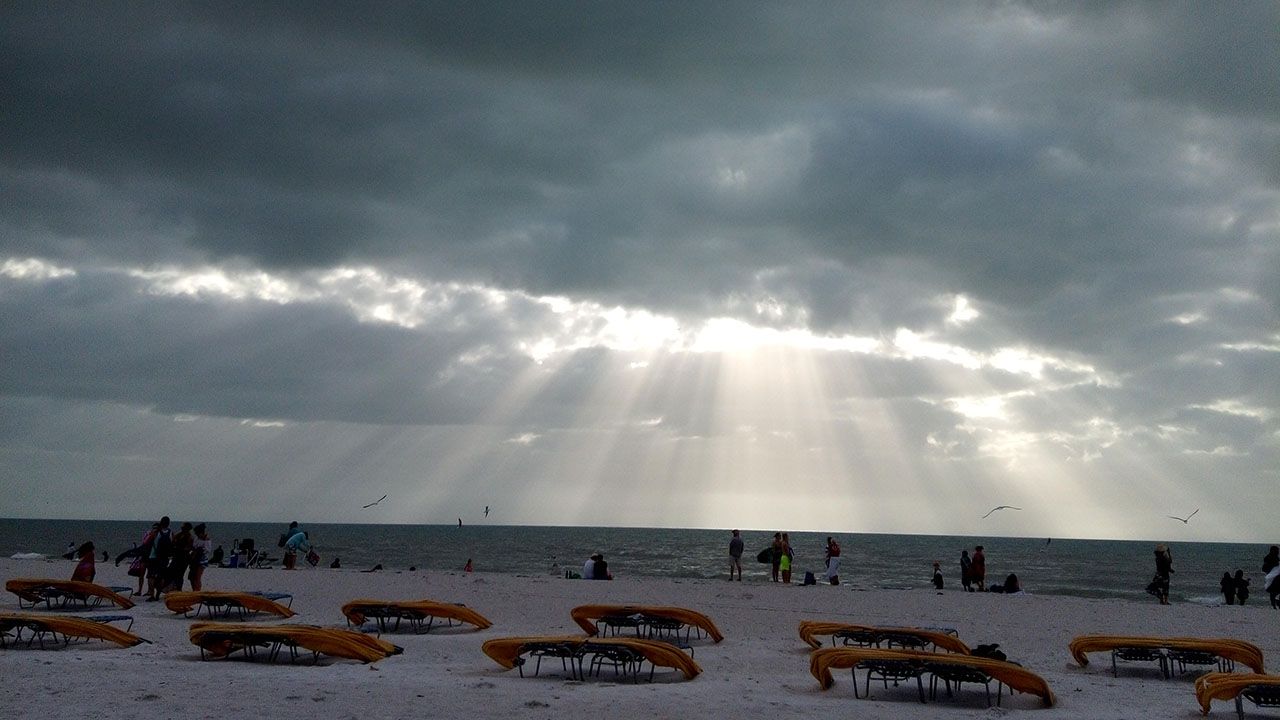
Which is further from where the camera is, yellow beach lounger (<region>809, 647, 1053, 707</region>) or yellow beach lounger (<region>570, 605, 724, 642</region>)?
yellow beach lounger (<region>570, 605, 724, 642</region>)

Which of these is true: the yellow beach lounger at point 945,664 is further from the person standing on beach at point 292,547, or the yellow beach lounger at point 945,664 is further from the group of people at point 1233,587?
the person standing on beach at point 292,547

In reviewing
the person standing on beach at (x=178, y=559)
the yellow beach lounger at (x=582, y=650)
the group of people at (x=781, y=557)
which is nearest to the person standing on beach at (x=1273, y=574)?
the group of people at (x=781, y=557)

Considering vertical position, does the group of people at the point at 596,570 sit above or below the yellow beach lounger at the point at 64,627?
below

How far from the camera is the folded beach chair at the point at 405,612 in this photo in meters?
16.0

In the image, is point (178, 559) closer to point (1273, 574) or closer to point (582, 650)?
point (582, 650)

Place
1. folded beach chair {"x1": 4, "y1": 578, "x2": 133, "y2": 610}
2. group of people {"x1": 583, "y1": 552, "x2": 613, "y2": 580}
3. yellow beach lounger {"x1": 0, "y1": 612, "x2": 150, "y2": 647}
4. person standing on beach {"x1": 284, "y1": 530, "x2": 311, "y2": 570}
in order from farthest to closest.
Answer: person standing on beach {"x1": 284, "y1": 530, "x2": 311, "y2": 570}, group of people {"x1": 583, "y1": 552, "x2": 613, "y2": 580}, folded beach chair {"x1": 4, "y1": 578, "x2": 133, "y2": 610}, yellow beach lounger {"x1": 0, "y1": 612, "x2": 150, "y2": 647}

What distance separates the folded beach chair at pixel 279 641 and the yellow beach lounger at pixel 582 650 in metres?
1.73

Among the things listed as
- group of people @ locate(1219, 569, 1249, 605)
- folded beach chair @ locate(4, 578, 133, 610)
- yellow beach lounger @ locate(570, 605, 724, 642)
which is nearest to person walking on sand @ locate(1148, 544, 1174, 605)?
group of people @ locate(1219, 569, 1249, 605)

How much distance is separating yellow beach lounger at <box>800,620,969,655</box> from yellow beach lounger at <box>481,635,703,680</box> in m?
3.72

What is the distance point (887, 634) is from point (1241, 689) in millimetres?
5070

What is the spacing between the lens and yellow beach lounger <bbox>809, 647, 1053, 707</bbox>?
10.9m

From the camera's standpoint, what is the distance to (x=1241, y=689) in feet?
33.4

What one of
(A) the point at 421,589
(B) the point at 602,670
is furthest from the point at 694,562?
(B) the point at 602,670

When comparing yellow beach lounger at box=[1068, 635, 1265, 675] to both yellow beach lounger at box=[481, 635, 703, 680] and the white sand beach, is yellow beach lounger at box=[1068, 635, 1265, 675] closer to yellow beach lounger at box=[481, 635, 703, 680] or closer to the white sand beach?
the white sand beach
